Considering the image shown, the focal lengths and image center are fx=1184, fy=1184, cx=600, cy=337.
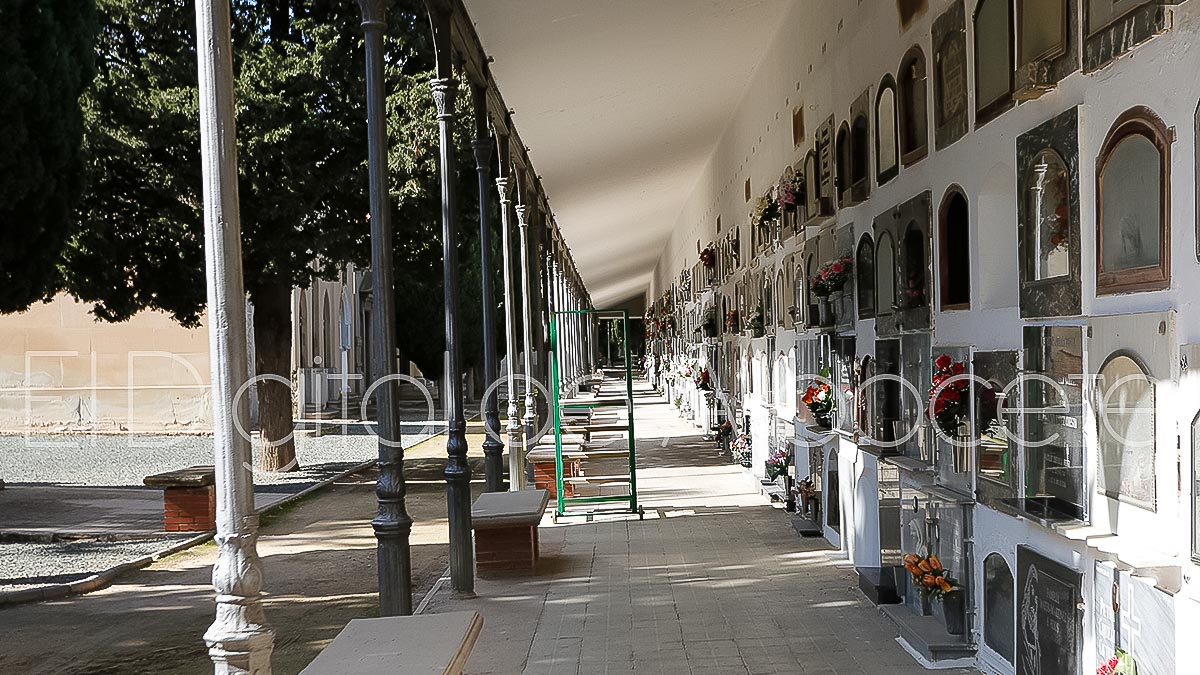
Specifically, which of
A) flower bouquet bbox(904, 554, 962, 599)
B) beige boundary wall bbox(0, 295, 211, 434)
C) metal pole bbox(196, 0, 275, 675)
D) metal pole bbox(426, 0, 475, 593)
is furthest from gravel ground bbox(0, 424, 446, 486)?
metal pole bbox(196, 0, 275, 675)

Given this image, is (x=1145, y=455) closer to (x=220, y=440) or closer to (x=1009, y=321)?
(x=1009, y=321)

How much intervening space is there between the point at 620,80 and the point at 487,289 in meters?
2.63

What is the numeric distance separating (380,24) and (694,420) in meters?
17.9

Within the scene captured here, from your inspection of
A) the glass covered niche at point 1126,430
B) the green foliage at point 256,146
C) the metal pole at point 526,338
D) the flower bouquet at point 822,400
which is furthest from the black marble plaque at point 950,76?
the metal pole at point 526,338

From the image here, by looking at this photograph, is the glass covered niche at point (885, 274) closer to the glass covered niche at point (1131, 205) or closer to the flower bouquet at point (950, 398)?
the flower bouquet at point (950, 398)

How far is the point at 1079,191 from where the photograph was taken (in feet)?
13.4

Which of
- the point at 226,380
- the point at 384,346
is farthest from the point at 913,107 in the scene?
the point at 226,380

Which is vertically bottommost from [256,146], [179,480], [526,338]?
[179,480]

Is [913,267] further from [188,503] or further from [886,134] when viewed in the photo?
[188,503]

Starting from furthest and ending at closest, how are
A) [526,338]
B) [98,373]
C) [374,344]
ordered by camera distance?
[98,373], [526,338], [374,344]

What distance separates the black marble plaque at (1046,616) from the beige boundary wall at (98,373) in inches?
763

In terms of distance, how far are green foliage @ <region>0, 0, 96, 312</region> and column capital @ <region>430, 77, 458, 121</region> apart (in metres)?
3.67

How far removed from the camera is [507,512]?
333 inches

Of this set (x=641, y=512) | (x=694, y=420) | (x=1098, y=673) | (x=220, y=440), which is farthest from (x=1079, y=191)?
(x=694, y=420)
